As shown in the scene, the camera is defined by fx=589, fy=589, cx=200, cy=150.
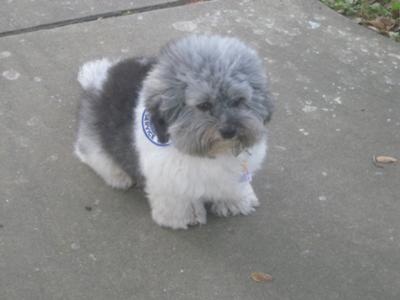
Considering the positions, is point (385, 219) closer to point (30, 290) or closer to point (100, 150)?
point (100, 150)

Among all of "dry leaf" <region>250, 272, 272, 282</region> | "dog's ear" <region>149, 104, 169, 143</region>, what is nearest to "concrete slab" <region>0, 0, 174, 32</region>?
"dog's ear" <region>149, 104, 169, 143</region>

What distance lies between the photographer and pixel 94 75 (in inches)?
143

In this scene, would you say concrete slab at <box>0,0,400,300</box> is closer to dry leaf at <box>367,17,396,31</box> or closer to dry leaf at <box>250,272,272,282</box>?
dry leaf at <box>250,272,272,282</box>

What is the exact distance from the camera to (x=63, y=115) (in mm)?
3887

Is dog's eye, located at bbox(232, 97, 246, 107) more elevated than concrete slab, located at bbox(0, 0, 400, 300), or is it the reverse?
dog's eye, located at bbox(232, 97, 246, 107)

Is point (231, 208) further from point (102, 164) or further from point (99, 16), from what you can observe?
point (99, 16)

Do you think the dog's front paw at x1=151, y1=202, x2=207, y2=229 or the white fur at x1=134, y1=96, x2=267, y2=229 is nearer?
the white fur at x1=134, y1=96, x2=267, y2=229

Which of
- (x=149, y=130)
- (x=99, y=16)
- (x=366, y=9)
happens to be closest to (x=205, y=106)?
(x=149, y=130)

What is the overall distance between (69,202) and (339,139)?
1761 mm

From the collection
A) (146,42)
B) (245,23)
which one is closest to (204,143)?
(146,42)

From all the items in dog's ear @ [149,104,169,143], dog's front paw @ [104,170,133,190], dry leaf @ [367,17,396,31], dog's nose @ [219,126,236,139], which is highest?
dog's nose @ [219,126,236,139]

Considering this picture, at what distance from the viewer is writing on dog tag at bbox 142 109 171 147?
2820 millimetres

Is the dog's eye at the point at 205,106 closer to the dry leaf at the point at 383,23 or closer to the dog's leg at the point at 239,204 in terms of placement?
the dog's leg at the point at 239,204

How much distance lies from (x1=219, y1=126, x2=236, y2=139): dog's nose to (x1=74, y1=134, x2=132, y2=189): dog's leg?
3.00 ft
